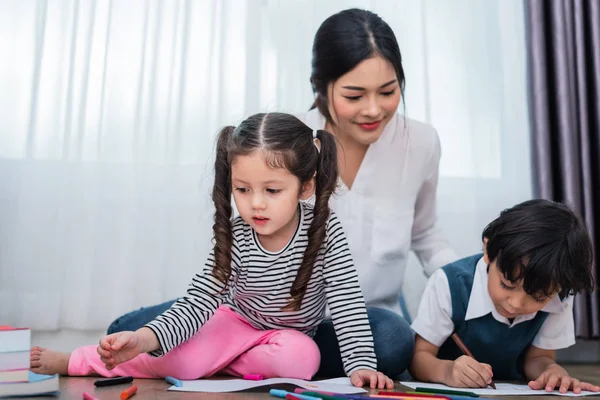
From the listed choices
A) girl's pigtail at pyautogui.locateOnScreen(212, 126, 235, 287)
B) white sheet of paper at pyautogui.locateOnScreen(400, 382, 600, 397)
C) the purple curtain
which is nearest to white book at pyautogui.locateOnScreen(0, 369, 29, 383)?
girl's pigtail at pyautogui.locateOnScreen(212, 126, 235, 287)

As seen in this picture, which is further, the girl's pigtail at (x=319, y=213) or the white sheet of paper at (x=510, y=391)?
the girl's pigtail at (x=319, y=213)

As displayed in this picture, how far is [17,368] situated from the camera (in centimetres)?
102

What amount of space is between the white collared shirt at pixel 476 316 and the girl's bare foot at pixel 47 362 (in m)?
0.71

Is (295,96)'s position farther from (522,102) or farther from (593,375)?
(593,375)

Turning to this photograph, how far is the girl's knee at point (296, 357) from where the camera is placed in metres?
1.29

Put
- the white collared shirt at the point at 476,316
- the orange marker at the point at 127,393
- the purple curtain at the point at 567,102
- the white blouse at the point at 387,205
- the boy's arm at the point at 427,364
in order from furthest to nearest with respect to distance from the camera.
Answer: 1. the purple curtain at the point at 567,102
2. the white blouse at the point at 387,205
3. the white collared shirt at the point at 476,316
4. the boy's arm at the point at 427,364
5. the orange marker at the point at 127,393

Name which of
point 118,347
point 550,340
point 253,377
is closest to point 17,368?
point 118,347

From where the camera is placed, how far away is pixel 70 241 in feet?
6.38

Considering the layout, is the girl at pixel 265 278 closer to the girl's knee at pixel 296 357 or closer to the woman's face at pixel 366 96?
the girl's knee at pixel 296 357

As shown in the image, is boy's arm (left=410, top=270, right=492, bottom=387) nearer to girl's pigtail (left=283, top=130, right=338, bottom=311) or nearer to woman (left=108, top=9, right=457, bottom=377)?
woman (left=108, top=9, right=457, bottom=377)

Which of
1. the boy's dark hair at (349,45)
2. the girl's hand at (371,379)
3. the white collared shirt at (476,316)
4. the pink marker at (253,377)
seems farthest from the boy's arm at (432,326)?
the boy's dark hair at (349,45)

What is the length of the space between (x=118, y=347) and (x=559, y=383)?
2.62 feet

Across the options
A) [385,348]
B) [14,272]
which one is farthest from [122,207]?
[385,348]

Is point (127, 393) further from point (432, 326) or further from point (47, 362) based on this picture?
point (432, 326)
